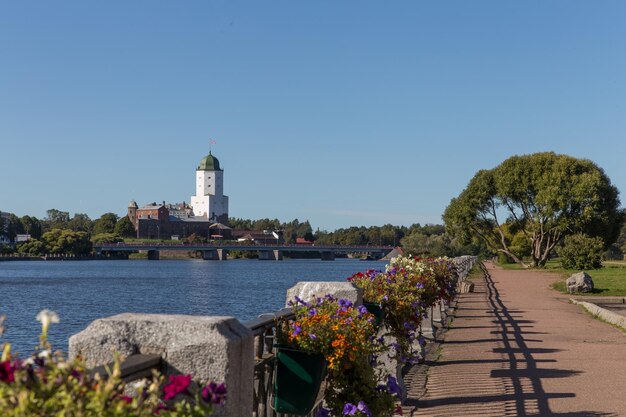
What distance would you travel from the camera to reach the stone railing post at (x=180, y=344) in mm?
3799

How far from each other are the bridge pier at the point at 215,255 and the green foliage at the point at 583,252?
129621 millimetres

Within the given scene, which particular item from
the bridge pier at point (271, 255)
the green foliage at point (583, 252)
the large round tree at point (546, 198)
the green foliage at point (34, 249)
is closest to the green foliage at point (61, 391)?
the green foliage at point (583, 252)

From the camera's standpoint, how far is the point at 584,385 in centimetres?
1066

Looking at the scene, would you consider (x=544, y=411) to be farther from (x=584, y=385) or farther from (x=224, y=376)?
(x=224, y=376)

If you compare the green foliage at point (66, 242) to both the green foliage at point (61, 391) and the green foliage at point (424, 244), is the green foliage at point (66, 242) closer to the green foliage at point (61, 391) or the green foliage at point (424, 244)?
the green foliage at point (424, 244)

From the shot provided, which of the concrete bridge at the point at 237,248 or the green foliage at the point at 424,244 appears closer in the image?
the green foliage at the point at 424,244

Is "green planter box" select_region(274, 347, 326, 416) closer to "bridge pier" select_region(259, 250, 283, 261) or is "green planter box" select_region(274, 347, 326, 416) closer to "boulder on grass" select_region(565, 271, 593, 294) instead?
"boulder on grass" select_region(565, 271, 593, 294)

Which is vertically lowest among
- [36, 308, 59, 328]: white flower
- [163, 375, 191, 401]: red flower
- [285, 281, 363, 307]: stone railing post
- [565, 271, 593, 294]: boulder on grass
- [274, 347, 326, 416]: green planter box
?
[565, 271, 593, 294]: boulder on grass

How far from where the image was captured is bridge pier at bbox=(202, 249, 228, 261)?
18200cm

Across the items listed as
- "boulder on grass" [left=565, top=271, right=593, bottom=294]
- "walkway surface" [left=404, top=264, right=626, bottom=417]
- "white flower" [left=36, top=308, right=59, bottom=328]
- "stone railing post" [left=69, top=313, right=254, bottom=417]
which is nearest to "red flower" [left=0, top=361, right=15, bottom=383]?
"white flower" [left=36, top=308, right=59, bottom=328]

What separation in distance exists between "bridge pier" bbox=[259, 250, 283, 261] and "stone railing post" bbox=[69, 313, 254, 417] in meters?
178

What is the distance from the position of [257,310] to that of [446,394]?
3129 centimetres

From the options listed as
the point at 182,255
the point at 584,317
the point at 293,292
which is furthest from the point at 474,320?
the point at 182,255

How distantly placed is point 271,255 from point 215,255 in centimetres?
1297
